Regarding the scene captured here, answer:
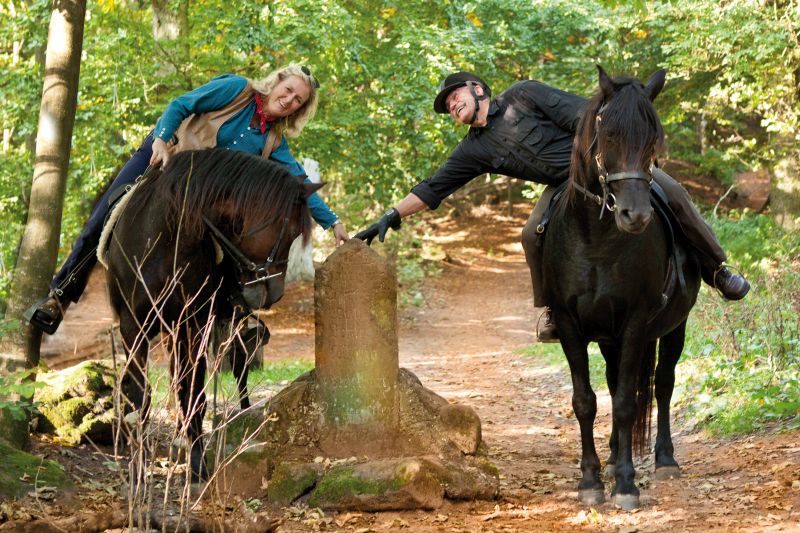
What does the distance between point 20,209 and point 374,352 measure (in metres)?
9.89

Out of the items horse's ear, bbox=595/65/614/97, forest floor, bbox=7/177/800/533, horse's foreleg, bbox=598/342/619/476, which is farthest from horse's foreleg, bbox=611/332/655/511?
horse's ear, bbox=595/65/614/97

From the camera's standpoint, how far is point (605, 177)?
5090mm

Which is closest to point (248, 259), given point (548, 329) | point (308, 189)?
point (308, 189)

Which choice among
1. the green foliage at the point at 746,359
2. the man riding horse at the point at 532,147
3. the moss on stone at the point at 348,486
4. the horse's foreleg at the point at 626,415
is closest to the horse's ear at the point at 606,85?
the man riding horse at the point at 532,147

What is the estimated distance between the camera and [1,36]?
43.9 feet

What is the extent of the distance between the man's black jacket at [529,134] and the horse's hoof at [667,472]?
87.5 inches

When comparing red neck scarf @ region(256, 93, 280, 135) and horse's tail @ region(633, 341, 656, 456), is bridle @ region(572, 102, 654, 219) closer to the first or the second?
horse's tail @ region(633, 341, 656, 456)

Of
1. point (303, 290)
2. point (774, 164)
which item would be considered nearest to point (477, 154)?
point (774, 164)

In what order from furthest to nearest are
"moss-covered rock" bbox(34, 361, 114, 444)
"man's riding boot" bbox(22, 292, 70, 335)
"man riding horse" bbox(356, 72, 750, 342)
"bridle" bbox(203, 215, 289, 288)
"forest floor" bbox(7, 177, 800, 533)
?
"moss-covered rock" bbox(34, 361, 114, 444), "man's riding boot" bbox(22, 292, 70, 335), "man riding horse" bbox(356, 72, 750, 342), "bridle" bbox(203, 215, 289, 288), "forest floor" bbox(7, 177, 800, 533)

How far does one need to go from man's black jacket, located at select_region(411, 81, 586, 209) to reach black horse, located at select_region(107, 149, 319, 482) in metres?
1.59

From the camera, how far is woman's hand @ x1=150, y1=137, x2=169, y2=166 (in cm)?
609

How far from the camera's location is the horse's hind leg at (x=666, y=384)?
257 inches

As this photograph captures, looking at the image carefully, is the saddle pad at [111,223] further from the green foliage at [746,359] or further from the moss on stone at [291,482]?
the green foliage at [746,359]

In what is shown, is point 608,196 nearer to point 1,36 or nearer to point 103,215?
point 103,215
